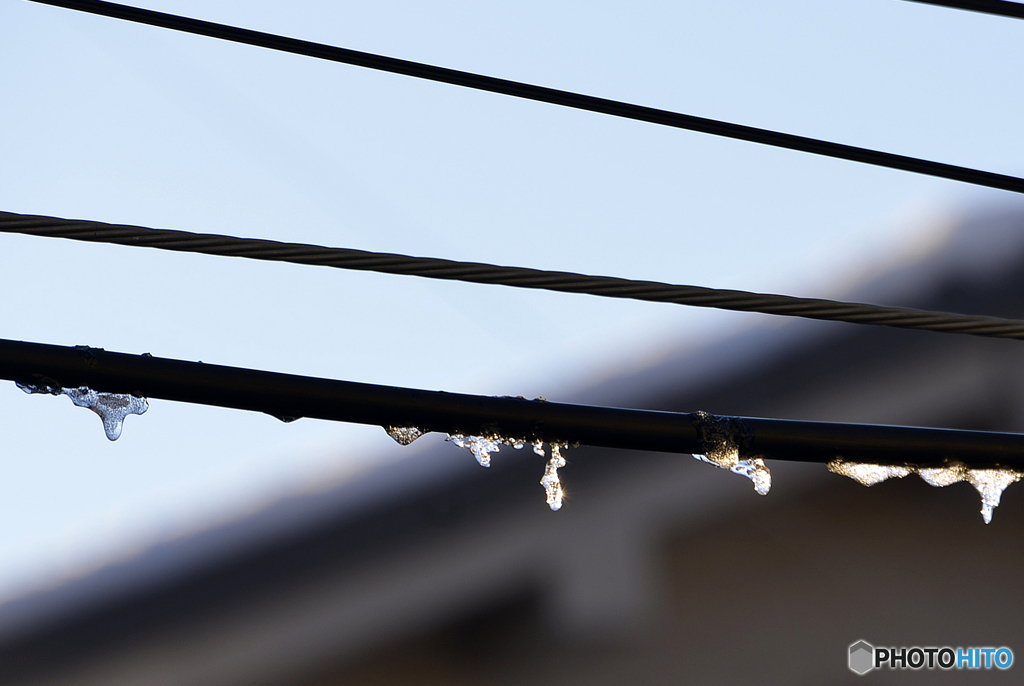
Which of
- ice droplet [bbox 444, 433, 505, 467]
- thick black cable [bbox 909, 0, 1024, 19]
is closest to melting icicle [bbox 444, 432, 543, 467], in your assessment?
ice droplet [bbox 444, 433, 505, 467]

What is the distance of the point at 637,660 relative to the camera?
1002cm

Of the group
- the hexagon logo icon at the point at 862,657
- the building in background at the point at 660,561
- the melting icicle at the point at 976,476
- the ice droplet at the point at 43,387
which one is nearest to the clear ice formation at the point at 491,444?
the ice droplet at the point at 43,387

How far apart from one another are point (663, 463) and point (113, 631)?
761 cm

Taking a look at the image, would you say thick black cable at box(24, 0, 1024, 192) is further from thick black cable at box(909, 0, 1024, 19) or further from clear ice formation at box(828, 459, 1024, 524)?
clear ice formation at box(828, 459, 1024, 524)

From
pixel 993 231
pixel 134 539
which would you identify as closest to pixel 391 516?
pixel 134 539

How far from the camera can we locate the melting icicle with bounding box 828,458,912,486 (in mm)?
→ 1568

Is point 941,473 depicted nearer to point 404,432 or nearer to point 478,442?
point 478,442

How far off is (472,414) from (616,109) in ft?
3.49

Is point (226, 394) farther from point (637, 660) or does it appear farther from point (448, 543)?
point (637, 660)

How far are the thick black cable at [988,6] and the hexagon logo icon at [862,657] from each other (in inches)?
366

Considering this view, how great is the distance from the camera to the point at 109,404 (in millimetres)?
1436

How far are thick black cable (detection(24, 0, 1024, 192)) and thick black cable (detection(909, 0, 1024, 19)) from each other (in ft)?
1.24

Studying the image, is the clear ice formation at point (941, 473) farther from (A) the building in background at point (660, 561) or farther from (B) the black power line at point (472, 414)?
(A) the building in background at point (660, 561)
